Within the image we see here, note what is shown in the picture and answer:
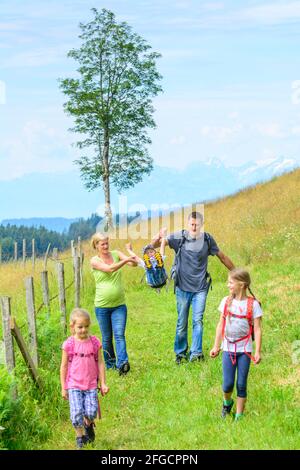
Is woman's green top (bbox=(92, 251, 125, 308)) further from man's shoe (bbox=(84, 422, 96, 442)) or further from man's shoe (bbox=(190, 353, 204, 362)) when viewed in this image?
man's shoe (bbox=(84, 422, 96, 442))

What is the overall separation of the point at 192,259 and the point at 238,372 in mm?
2814

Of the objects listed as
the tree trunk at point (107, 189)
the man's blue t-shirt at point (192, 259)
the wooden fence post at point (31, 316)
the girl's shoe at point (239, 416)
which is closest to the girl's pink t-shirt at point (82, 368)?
the girl's shoe at point (239, 416)

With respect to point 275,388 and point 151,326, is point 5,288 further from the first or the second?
point 275,388

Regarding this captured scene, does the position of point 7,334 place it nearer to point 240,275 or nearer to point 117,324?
point 240,275

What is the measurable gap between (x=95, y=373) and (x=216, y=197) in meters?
36.6

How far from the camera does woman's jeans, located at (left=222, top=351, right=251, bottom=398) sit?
777cm

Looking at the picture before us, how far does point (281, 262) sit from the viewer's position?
71.1ft

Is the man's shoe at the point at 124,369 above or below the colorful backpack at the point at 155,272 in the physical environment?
below

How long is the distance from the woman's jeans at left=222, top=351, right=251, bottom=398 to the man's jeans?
2609 mm

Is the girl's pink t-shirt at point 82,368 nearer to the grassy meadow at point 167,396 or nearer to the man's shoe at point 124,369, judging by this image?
the grassy meadow at point 167,396

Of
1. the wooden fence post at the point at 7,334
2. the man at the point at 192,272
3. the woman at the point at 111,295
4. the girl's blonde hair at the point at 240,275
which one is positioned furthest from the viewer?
the man at the point at 192,272

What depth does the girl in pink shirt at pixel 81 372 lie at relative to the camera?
7289 mm

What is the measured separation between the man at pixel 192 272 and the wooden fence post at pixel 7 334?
277 centimetres
